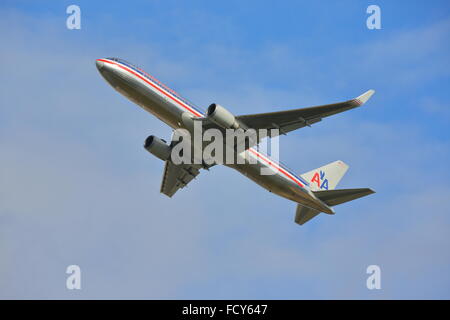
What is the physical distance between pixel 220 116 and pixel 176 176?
12441 mm

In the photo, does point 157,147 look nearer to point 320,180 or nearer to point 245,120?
point 245,120

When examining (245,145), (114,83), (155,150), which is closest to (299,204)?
(245,145)

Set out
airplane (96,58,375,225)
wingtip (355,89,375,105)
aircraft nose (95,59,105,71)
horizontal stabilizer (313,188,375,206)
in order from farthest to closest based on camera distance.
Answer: horizontal stabilizer (313,188,375,206)
aircraft nose (95,59,105,71)
airplane (96,58,375,225)
wingtip (355,89,375,105)

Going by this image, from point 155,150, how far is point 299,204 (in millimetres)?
11763

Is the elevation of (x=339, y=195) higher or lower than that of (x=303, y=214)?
higher

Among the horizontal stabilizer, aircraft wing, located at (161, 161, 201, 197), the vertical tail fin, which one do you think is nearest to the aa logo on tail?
the vertical tail fin

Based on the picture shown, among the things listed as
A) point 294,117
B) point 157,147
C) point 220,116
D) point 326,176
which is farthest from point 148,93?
point 326,176

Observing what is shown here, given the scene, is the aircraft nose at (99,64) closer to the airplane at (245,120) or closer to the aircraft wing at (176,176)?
the airplane at (245,120)

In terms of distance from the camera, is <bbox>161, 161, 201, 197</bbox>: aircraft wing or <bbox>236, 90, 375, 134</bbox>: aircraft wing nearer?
<bbox>236, 90, 375, 134</bbox>: aircraft wing

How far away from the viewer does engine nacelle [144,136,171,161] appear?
52.2 metres

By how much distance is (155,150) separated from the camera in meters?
52.2

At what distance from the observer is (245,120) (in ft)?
154

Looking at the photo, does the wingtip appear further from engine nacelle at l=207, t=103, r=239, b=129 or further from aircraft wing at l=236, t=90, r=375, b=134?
engine nacelle at l=207, t=103, r=239, b=129

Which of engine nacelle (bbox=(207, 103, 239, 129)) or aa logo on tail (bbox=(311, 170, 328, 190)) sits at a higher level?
engine nacelle (bbox=(207, 103, 239, 129))
